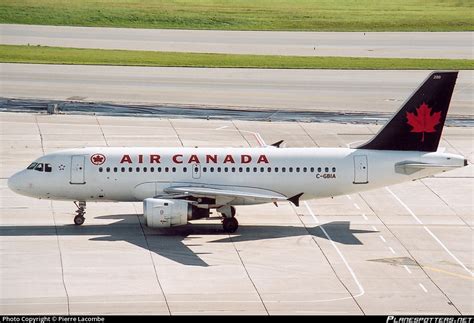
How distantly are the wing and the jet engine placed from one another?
3.22 ft

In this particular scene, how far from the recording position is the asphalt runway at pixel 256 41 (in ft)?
401

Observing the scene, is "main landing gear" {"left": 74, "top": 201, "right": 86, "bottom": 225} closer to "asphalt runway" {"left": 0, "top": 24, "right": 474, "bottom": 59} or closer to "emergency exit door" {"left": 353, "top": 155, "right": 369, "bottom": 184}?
"emergency exit door" {"left": 353, "top": 155, "right": 369, "bottom": 184}

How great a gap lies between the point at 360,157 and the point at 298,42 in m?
67.2

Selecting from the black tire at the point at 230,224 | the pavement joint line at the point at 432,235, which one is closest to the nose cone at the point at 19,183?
the black tire at the point at 230,224

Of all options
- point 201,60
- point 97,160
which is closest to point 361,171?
point 97,160

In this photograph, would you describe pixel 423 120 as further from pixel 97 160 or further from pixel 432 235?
pixel 97 160

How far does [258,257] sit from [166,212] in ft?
19.2

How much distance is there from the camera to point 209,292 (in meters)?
50.3

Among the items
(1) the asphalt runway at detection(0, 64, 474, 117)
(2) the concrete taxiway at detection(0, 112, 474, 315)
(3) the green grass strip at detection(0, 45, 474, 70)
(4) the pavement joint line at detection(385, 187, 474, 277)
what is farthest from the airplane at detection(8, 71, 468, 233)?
(3) the green grass strip at detection(0, 45, 474, 70)

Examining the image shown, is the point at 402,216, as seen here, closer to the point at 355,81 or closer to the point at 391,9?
the point at 355,81

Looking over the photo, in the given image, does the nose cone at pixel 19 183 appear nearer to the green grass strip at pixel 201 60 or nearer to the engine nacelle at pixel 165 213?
the engine nacelle at pixel 165 213

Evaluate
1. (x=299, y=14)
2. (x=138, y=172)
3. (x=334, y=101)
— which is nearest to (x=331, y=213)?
(x=138, y=172)

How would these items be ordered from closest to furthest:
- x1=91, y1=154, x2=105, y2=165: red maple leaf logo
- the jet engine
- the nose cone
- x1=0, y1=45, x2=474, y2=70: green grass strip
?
the jet engine → x1=91, y1=154, x2=105, y2=165: red maple leaf logo → the nose cone → x1=0, y1=45, x2=474, y2=70: green grass strip

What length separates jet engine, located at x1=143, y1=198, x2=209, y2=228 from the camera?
58781 millimetres
